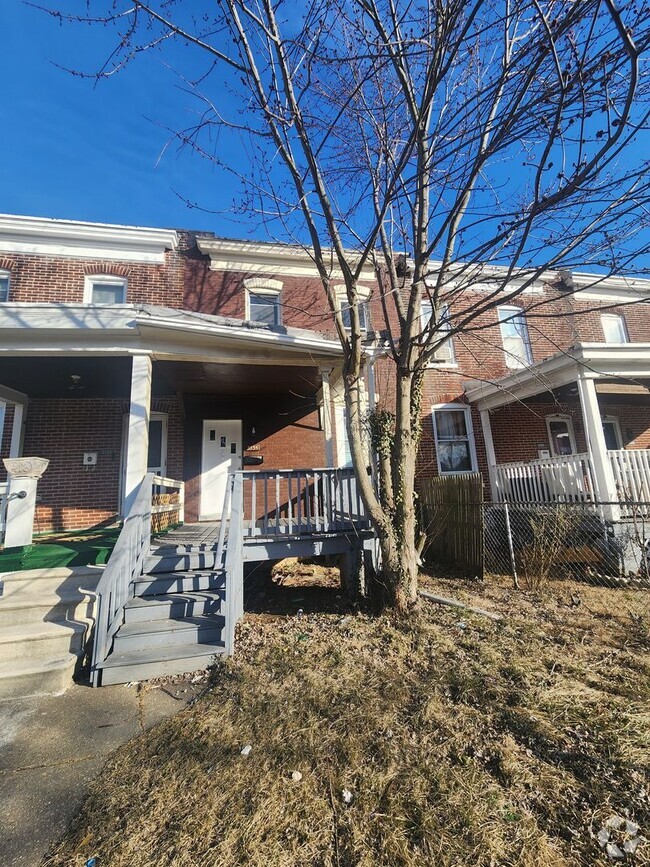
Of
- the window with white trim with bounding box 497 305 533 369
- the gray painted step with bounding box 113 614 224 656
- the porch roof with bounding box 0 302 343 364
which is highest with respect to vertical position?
the window with white trim with bounding box 497 305 533 369

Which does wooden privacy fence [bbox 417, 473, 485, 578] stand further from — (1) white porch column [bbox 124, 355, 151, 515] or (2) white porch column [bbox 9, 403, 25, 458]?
(2) white porch column [bbox 9, 403, 25, 458]

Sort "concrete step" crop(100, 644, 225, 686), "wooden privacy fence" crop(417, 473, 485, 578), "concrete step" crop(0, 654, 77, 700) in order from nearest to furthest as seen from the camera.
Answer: "concrete step" crop(0, 654, 77, 700) → "concrete step" crop(100, 644, 225, 686) → "wooden privacy fence" crop(417, 473, 485, 578)

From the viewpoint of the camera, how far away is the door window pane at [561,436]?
11078 mm

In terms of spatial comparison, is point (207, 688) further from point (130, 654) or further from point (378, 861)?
point (378, 861)

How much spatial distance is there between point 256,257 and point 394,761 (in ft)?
33.6

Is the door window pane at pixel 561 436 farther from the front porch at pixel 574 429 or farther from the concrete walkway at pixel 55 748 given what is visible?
the concrete walkway at pixel 55 748

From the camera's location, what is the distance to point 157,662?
384 centimetres

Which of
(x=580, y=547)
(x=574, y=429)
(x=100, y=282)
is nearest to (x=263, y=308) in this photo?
(x=100, y=282)

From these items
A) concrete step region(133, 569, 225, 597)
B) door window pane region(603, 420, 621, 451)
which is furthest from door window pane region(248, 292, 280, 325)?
door window pane region(603, 420, 621, 451)

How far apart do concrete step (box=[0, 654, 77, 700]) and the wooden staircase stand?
31 cm

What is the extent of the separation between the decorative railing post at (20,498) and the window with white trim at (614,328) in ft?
49.5

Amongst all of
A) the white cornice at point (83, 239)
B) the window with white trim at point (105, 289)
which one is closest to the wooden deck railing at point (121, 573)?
the window with white trim at point (105, 289)

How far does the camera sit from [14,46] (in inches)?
156

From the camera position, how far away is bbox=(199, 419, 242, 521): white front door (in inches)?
344
